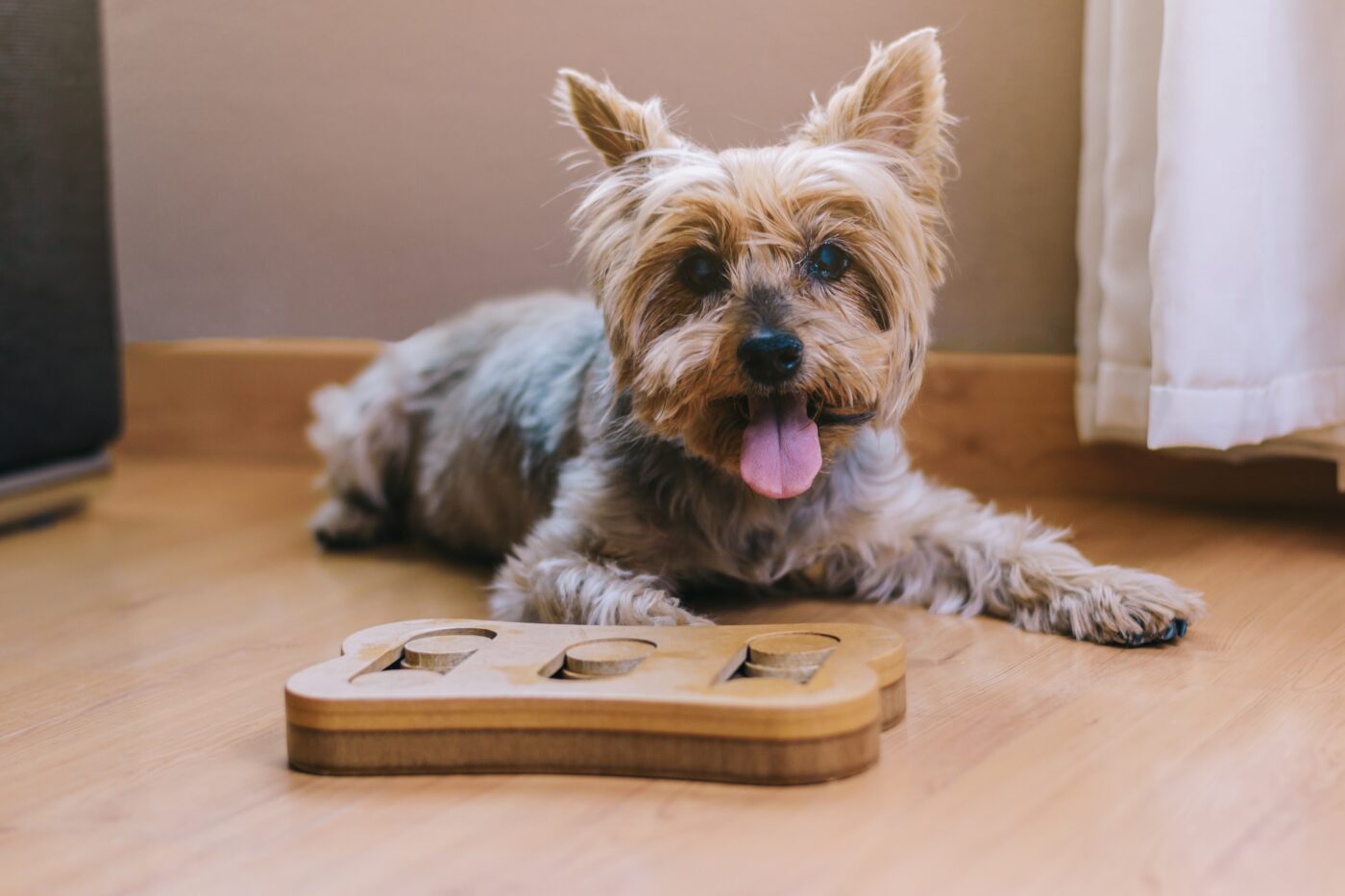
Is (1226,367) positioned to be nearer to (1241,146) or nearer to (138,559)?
(1241,146)

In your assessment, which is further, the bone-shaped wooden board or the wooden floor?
the bone-shaped wooden board

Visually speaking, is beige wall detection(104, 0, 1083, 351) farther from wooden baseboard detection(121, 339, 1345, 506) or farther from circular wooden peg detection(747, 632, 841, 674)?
circular wooden peg detection(747, 632, 841, 674)

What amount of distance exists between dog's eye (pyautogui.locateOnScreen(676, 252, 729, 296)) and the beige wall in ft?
1.35

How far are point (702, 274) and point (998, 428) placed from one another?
1.22 m

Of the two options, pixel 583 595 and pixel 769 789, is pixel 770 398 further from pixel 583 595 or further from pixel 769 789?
pixel 769 789

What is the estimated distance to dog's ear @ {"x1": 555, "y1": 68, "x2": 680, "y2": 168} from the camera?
1.91 metres

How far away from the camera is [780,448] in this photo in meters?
1.84

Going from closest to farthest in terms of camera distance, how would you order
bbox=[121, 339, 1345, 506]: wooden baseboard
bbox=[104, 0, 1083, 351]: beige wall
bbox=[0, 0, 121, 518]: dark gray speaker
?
bbox=[104, 0, 1083, 351]: beige wall → bbox=[0, 0, 121, 518]: dark gray speaker → bbox=[121, 339, 1345, 506]: wooden baseboard

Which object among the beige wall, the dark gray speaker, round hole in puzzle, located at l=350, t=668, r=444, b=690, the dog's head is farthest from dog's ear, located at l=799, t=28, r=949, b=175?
the dark gray speaker

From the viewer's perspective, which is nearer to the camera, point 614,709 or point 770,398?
point 614,709

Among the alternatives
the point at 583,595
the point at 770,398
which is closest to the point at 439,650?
the point at 583,595

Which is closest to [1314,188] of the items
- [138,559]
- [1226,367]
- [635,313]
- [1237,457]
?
[1226,367]

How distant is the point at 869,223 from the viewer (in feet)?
6.09

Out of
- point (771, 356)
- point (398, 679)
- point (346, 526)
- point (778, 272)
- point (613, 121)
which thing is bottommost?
point (346, 526)
